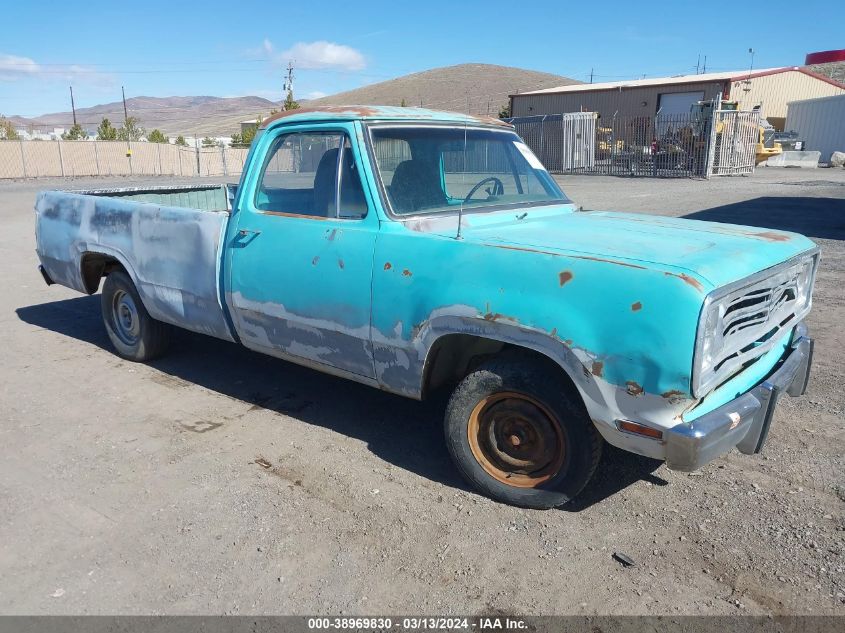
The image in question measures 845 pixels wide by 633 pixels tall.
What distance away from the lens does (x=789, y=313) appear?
3645 mm

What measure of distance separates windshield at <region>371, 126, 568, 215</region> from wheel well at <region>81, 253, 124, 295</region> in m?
2.84

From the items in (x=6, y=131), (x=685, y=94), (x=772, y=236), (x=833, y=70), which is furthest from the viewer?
(x=833, y=70)

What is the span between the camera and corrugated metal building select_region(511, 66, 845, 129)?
3727 centimetres

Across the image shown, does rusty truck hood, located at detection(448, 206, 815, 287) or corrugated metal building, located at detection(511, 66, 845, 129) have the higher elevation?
corrugated metal building, located at detection(511, 66, 845, 129)

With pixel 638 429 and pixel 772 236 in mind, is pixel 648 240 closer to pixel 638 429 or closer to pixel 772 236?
pixel 772 236

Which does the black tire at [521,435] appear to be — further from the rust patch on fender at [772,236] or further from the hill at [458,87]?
the hill at [458,87]

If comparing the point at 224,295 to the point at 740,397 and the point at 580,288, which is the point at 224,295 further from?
the point at 740,397

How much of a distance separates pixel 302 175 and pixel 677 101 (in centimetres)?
3837

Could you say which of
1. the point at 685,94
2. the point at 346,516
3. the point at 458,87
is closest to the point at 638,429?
the point at 346,516

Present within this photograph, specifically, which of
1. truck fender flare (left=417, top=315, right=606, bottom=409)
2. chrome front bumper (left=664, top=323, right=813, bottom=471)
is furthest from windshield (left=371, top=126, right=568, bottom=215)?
chrome front bumper (left=664, top=323, right=813, bottom=471)

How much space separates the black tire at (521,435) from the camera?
3201mm

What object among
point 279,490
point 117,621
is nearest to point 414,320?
point 279,490

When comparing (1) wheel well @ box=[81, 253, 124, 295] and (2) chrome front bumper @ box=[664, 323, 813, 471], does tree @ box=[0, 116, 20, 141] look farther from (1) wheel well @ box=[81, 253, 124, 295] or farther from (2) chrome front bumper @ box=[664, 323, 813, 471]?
(2) chrome front bumper @ box=[664, 323, 813, 471]

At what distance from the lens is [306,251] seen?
399 cm
